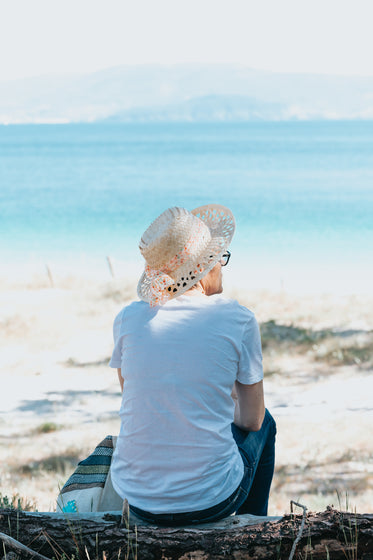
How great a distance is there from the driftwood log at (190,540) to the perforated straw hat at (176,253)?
2.54ft

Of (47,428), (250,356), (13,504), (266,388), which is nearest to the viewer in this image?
(250,356)

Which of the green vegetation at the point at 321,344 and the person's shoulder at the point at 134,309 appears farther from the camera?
the green vegetation at the point at 321,344

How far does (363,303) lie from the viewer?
10.2 meters

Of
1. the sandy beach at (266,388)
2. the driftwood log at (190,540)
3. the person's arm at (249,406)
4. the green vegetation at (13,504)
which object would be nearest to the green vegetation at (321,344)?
the sandy beach at (266,388)

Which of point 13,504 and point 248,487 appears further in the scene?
point 13,504

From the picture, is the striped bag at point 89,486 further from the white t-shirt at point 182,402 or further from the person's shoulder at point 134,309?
the person's shoulder at point 134,309

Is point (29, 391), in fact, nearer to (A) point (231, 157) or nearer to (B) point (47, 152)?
(A) point (231, 157)

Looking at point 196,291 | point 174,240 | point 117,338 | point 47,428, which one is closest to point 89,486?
point 117,338

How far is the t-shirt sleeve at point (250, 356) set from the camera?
2.26 meters

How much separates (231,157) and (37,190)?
75.5 feet

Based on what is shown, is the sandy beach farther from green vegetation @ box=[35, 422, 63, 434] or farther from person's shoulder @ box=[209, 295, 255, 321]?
person's shoulder @ box=[209, 295, 255, 321]

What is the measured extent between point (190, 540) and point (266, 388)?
15.7 ft

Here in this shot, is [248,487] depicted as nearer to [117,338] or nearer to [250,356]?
[250,356]

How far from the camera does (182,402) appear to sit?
2162 millimetres
